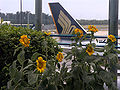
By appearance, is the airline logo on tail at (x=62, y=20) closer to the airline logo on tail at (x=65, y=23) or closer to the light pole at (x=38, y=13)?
the airline logo on tail at (x=65, y=23)

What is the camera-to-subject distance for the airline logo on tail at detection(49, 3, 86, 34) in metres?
10.8

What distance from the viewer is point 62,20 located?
473 inches

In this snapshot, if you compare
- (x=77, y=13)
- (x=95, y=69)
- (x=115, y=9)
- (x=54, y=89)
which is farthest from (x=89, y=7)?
(x=54, y=89)

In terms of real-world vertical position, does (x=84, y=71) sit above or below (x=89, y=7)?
below

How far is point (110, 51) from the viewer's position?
1269 mm

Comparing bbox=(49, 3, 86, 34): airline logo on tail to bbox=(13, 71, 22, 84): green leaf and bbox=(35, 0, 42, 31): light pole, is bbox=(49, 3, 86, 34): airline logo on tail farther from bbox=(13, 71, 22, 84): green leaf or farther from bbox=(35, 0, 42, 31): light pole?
bbox=(13, 71, 22, 84): green leaf

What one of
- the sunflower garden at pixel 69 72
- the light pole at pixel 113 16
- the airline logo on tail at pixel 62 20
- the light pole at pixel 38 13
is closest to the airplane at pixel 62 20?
the airline logo on tail at pixel 62 20

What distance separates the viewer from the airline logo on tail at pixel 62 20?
10.8 m

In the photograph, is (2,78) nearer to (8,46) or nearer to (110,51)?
(8,46)

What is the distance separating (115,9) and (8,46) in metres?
1.48

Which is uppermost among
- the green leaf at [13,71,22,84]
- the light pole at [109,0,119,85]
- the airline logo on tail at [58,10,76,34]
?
the airline logo on tail at [58,10,76,34]

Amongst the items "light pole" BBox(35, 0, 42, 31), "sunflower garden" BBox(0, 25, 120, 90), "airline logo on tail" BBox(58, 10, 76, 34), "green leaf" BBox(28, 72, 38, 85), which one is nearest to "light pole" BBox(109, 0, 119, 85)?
"light pole" BBox(35, 0, 42, 31)

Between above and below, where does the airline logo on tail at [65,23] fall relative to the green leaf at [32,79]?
above

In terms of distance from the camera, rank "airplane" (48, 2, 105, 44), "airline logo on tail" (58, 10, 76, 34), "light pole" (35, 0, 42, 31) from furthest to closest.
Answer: "airline logo on tail" (58, 10, 76, 34) → "airplane" (48, 2, 105, 44) → "light pole" (35, 0, 42, 31)
